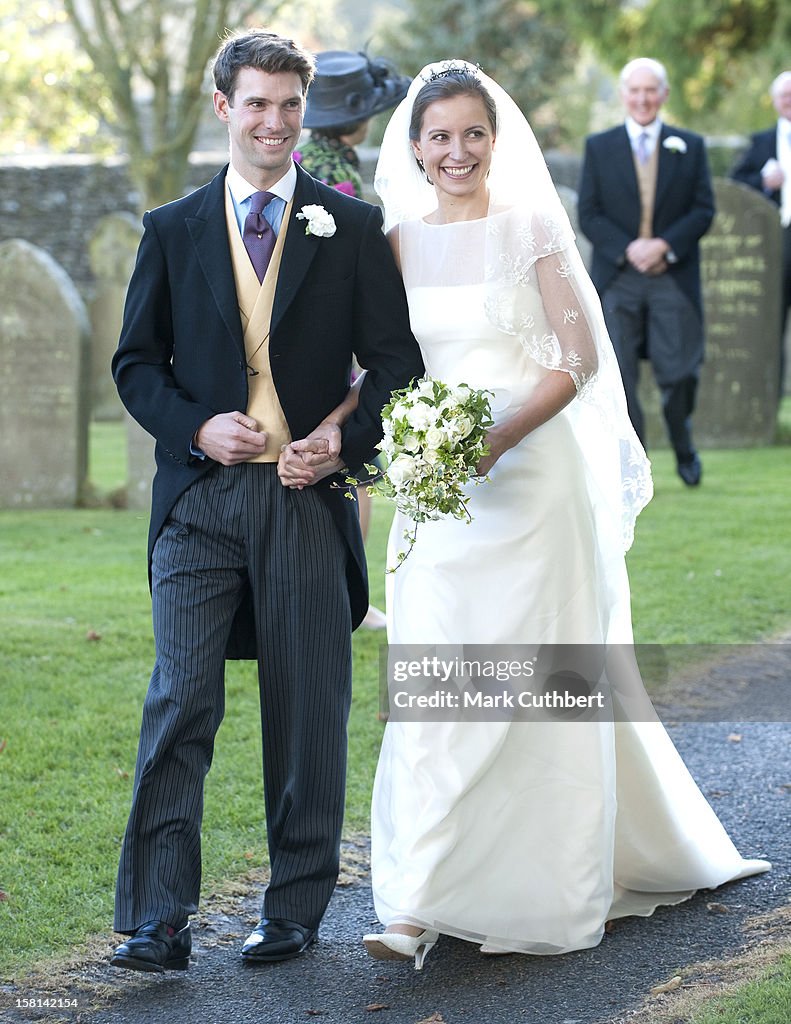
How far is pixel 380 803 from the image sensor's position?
4113mm

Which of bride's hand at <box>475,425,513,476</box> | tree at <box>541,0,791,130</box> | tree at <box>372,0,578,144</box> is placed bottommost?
bride's hand at <box>475,425,513,476</box>

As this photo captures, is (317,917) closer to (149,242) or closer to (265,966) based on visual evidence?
(265,966)

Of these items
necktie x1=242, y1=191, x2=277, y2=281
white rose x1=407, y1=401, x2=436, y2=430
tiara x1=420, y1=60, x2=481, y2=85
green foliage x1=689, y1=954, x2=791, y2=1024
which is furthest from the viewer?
tiara x1=420, y1=60, x2=481, y2=85

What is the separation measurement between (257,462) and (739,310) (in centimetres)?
953

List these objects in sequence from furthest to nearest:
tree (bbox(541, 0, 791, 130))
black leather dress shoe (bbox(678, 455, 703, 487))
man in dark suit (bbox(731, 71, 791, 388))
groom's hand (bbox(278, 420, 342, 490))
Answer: tree (bbox(541, 0, 791, 130)) → man in dark suit (bbox(731, 71, 791, 388)) → black leather dress shoe (bbox(678, 455, 703, 487)) → groom's hand (bbox(278, 420, 342, 490))

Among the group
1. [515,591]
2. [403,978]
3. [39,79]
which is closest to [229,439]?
[515,591]

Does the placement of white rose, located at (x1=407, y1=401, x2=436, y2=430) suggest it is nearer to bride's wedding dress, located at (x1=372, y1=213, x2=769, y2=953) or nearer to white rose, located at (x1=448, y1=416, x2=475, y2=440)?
white rose, located at (x1=448, y1=416, x2=475, y2=440)

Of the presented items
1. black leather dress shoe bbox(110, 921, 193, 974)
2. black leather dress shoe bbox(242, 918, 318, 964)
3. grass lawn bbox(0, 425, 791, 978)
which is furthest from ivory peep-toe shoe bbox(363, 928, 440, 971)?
grass lawn bbox(0, 425, 791, 978)

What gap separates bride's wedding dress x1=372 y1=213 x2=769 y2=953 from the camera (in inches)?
155

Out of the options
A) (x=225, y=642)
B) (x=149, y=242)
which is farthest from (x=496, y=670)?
(x=149, y=242)

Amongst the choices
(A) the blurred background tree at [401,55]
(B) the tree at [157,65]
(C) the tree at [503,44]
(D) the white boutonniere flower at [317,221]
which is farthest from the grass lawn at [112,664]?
(C) the tree at [503,44]

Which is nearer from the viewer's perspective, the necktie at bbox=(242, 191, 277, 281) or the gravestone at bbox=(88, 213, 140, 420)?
the necktie at bbox=(242, 191, 277, 281)

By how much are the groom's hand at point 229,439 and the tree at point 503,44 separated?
3130 centimetres

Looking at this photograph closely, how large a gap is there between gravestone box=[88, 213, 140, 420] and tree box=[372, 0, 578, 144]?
1738cm
